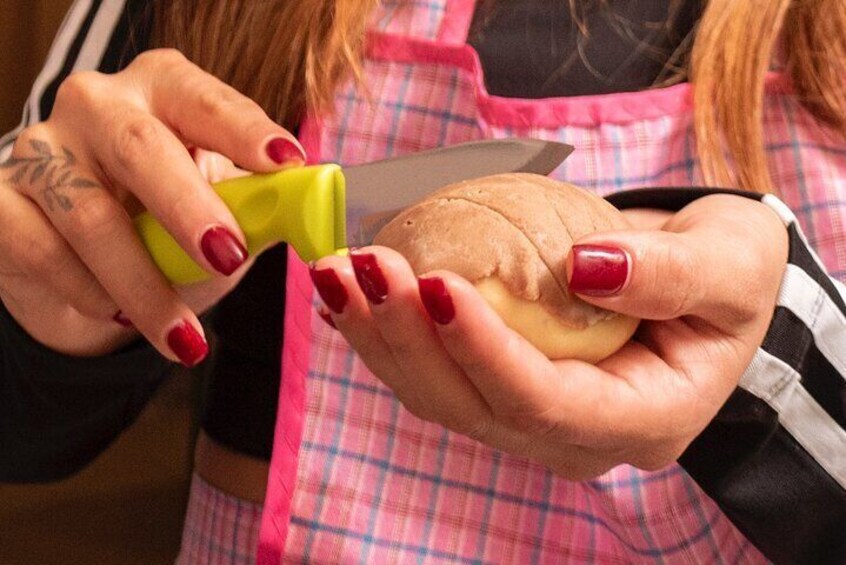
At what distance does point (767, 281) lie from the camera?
43 centimetres

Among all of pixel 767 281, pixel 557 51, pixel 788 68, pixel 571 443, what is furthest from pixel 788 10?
pixel 571 443

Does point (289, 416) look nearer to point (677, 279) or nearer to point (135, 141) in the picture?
point (135, 141)

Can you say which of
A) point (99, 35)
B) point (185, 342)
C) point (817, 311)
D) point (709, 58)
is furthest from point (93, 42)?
point (817, 311)

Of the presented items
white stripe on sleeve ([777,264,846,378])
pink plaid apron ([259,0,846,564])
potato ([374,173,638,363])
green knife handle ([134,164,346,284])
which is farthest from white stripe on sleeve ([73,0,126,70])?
white stripe on sleeve ([777,264,846,378])

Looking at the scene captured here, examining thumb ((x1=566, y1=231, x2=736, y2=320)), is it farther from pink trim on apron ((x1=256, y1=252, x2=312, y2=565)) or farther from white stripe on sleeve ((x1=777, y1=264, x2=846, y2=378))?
pink trim on apron ((x1=256, y1=252, x2=312, y2=565))

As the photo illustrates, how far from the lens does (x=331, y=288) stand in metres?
0.37

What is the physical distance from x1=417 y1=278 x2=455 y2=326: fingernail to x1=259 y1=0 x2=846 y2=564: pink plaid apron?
1.02 ft

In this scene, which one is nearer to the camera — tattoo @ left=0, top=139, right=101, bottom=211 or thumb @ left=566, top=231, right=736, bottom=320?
thumb @ left=566, top=231, right=736, bottom=320

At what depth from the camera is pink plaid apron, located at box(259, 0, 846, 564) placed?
2.07ft

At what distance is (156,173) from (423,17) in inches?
11.3

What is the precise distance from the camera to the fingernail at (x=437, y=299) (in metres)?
0.35

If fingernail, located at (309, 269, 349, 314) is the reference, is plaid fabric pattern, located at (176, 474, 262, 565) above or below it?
below

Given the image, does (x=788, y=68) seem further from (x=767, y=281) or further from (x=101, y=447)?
(x=101, y=447)

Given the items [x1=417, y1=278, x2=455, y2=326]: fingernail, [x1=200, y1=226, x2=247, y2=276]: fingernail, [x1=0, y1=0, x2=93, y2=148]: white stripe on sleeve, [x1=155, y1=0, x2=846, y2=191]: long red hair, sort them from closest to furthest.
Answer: [x1=417, y1=278, x2=455, y2=326]: fingernail → [x1=200, y1=226, x2=247, y2=276]: fingernail → [x1=155, y1=0, x2=846, y2=191]: long red hair → [x1=0, y1=0, x2=93, y2=148]: white stripe on sleeve
